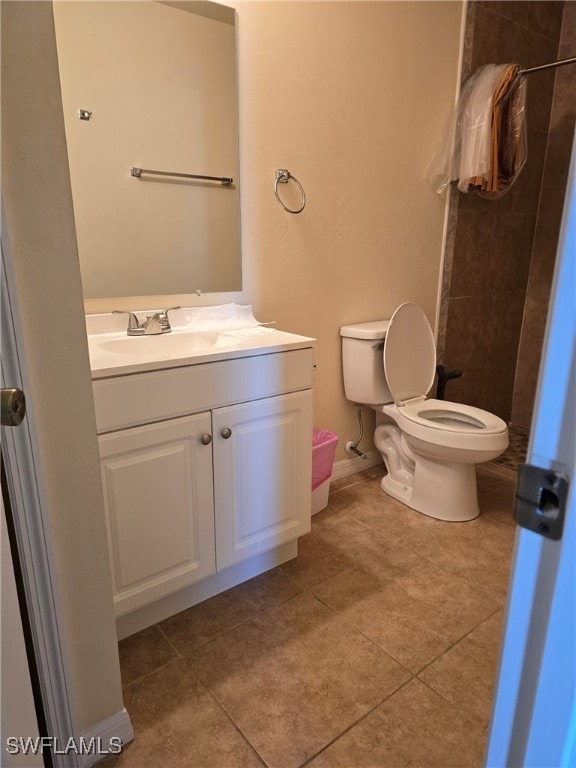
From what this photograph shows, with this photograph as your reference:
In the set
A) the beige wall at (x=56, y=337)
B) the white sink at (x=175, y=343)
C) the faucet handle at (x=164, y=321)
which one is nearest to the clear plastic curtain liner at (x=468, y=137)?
the white sink at (x=175, y=343)

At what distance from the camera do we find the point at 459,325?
2904mm

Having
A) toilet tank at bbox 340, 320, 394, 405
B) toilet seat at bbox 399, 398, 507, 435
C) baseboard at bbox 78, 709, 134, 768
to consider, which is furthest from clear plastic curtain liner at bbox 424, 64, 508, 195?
baseboard at bbox 78, 709, 134, 768

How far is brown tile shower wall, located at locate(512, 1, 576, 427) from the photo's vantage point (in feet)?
9.77

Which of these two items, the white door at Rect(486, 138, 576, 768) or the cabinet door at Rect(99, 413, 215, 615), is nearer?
the white door at Rect(486, 138, 576, 768)

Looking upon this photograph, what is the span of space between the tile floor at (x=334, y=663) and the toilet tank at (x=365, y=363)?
653 mm

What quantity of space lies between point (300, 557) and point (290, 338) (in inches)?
33.9

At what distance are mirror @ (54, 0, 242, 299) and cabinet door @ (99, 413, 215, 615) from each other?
0.61 metres

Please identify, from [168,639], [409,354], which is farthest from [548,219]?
[168,639]

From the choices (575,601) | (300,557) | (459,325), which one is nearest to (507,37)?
(459,325)

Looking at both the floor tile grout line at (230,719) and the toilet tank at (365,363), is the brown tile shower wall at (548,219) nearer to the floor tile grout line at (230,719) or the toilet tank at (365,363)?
the toilet tank at (365,363)

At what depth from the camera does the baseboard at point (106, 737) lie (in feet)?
3.68

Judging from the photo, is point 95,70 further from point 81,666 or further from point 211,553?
point 81,666

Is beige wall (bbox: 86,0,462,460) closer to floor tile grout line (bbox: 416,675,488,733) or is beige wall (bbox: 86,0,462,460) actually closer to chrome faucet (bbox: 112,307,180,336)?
chrome faucet (bbox: 112,307,180,336)

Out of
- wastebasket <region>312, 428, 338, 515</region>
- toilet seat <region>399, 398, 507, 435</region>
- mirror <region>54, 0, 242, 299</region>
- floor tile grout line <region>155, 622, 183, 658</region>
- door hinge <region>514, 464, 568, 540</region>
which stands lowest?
floor tile grout line <region>155, 622, 183, 658</region>
